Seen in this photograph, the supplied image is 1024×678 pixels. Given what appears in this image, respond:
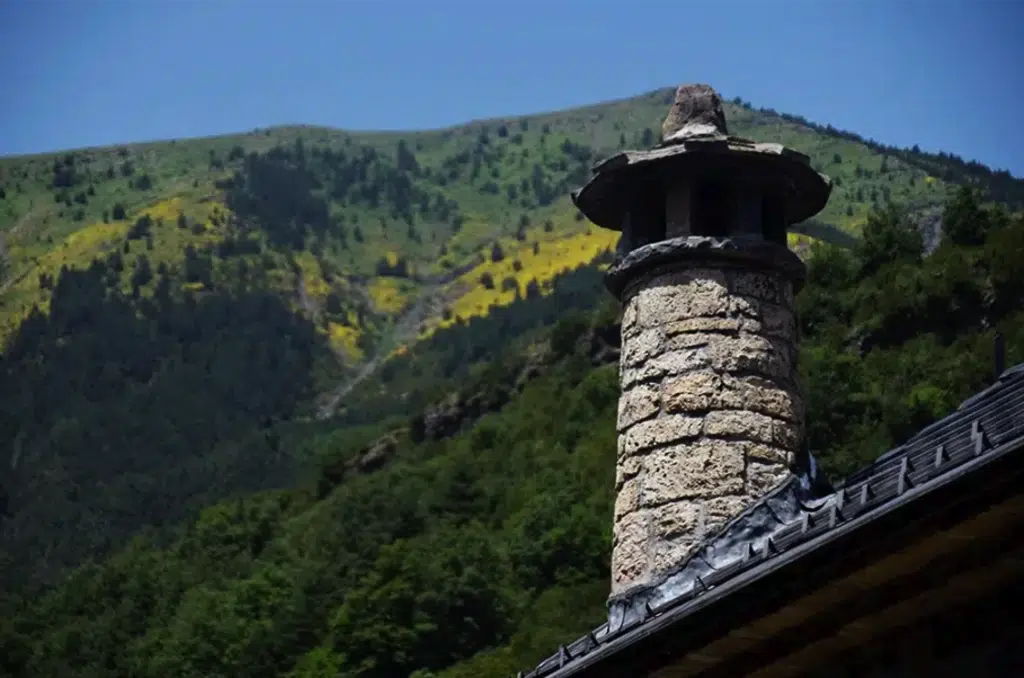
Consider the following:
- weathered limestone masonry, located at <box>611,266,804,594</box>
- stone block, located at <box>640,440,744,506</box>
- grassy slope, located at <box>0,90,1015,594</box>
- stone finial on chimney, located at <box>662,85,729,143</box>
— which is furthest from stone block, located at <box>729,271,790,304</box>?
grassy slope, located at <box>0,90,1015,594</box>

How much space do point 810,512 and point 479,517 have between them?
184ft

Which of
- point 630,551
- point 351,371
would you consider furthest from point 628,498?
point 351,371

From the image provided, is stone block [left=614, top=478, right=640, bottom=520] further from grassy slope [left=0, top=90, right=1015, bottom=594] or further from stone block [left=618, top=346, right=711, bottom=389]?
grassy slope [left=0, top=90, right=1015, bottom=594]

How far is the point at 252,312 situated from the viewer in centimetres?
14175

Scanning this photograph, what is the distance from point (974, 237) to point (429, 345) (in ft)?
237

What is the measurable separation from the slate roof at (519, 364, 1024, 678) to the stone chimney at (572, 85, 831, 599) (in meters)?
0.43

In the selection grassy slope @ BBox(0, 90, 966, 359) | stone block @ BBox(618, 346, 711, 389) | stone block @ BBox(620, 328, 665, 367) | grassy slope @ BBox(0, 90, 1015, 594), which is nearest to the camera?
stone block @ BBox(618, 346, 711, 389)

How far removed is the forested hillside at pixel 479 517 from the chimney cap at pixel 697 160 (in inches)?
1235

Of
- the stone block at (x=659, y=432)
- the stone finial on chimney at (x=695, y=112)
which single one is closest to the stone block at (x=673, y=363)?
the stone block at (x=659, y=432)

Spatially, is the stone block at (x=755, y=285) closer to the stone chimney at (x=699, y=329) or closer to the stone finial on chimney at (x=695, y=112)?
the stone chimney at (x=699, y=329)

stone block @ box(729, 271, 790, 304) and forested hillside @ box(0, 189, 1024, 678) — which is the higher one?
forested hillside @ box(0, 189, 1024, 678)

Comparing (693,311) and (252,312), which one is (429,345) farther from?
(693,311)

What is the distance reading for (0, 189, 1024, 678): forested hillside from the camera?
51.7 meters

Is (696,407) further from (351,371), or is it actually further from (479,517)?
(351,371)
